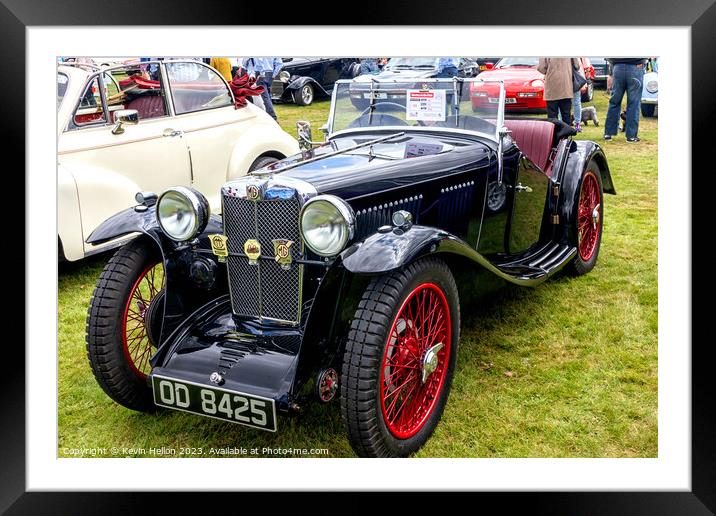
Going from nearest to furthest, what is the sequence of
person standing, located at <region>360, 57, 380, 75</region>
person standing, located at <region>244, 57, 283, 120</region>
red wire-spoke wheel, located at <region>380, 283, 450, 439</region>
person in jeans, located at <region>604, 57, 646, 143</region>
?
red wire-spoke wheel, located at <region>380, 283, 450, 439</region> < person standing, located at <region>360, 57, 380, 75</region> < person in jeans, located at <region>604, 57, 646, 143</region> < person standing, located at <region>244, 57, 283, 120</region>

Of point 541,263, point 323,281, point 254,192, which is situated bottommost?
point 541,263

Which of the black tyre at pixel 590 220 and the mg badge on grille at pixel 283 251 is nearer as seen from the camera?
the mg badge on grille at pixel 283 251

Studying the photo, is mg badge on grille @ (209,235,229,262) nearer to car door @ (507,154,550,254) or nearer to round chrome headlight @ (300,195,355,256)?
round chrome headlight @ (300,195,355,256)

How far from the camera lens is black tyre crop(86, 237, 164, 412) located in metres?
3.42

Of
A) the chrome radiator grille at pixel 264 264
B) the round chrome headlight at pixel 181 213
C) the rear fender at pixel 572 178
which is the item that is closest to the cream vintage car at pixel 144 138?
the round chrome headlight at pixel 181 213

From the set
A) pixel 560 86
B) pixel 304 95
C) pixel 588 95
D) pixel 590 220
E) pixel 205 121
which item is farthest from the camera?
pixel 304 95

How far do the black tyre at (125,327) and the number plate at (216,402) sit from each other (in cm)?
35

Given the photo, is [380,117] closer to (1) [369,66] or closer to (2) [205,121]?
(1) [369,66]

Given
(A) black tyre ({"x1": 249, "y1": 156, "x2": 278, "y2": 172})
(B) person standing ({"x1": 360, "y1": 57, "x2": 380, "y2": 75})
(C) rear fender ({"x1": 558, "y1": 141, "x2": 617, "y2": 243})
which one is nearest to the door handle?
(A) black tyre ({"x1": 249, "y1": 156, "x2": 278, "y2": 172})

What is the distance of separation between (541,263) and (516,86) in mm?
1705

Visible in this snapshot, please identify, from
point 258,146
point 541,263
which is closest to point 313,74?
point 258,146

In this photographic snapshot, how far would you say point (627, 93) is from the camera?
4.50 m
